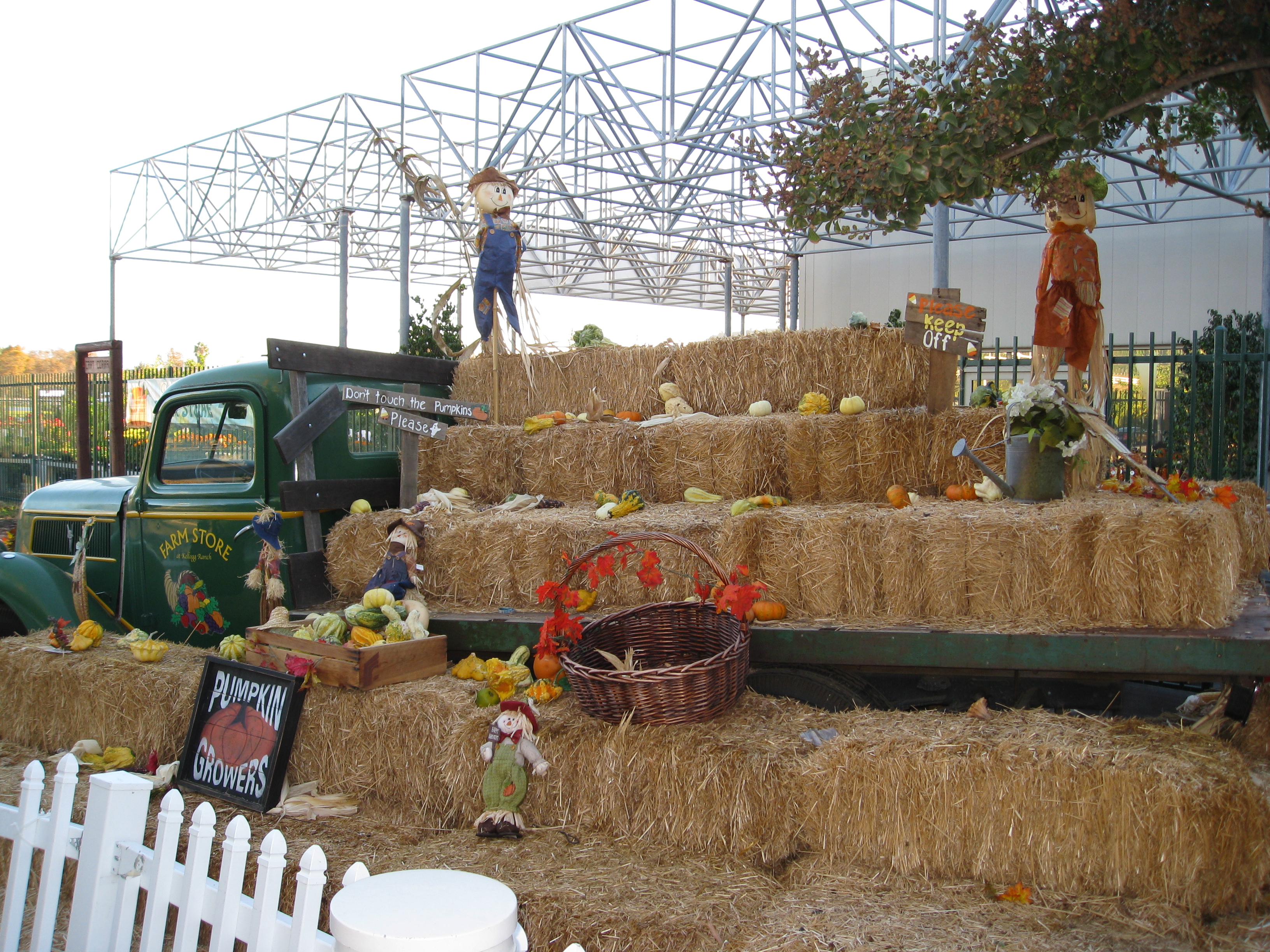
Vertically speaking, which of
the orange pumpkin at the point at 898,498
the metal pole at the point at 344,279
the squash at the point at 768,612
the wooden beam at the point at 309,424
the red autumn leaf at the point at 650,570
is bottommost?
the squash at the point at 768,612

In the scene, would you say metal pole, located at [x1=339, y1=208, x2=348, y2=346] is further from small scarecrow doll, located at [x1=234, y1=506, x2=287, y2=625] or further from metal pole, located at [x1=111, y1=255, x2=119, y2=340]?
small scarecrow doll, located at [x1=234, y1=506, x2=287, y2=625]

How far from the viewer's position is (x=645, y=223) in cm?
2508

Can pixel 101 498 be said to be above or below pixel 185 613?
above

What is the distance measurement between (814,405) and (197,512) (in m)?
3.55

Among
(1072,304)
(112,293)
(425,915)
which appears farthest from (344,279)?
(425,915)

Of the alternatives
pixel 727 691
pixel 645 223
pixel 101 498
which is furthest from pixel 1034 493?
pixel 645 223

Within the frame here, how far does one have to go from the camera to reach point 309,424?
5035 millimetres

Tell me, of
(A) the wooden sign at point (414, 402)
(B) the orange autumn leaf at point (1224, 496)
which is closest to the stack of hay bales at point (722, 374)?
(A) the wooden sign at point (414, 402)

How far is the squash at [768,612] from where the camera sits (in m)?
4.21

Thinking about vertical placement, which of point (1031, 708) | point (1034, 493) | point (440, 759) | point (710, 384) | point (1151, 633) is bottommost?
point (440, 759)

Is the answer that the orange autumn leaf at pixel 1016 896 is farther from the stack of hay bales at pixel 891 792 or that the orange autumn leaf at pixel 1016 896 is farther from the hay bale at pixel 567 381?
the hay bale at pixel 567 381

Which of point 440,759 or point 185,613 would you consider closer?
point 440,759

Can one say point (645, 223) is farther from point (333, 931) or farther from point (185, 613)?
point (333, 931)

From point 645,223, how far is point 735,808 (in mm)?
23195
